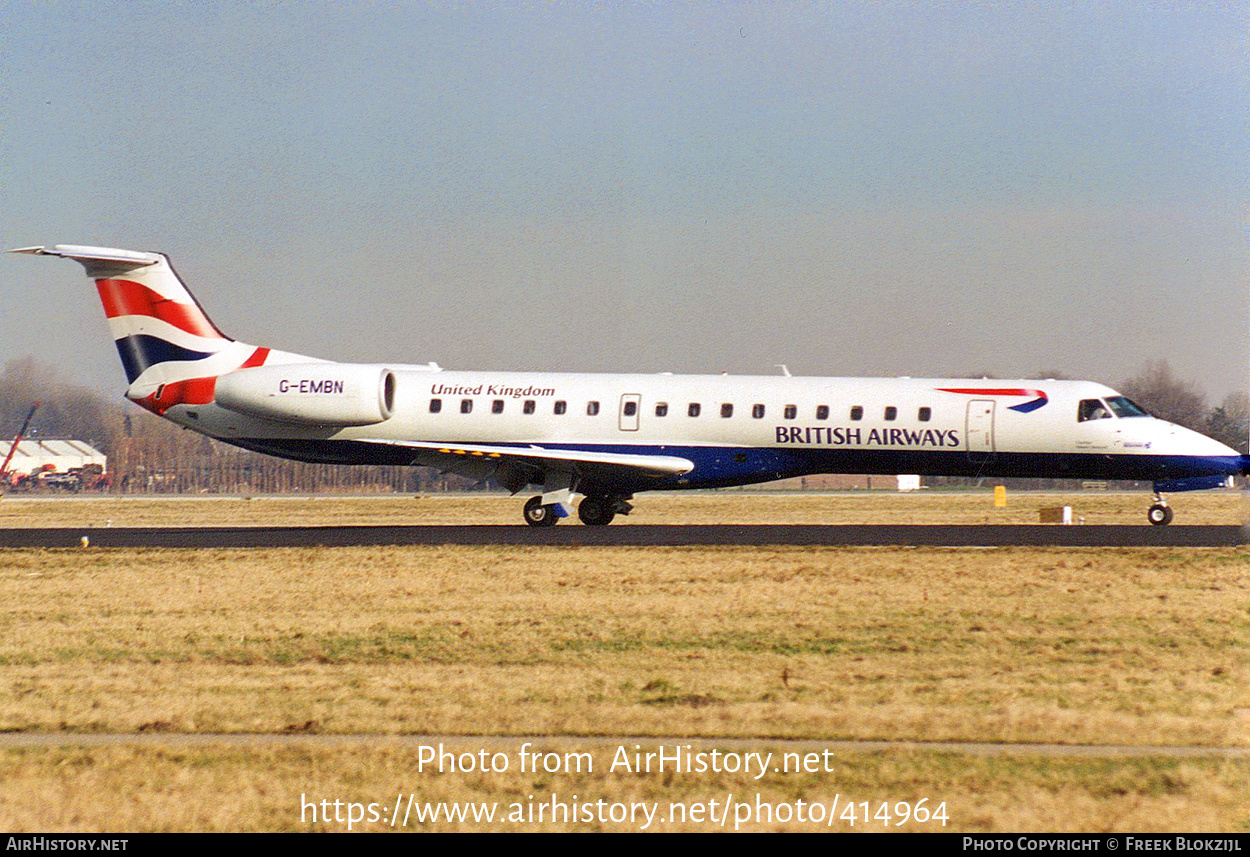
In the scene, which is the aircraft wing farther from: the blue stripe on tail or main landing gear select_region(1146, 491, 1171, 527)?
main landing gear select_region(1146, 491, 1171, 527)

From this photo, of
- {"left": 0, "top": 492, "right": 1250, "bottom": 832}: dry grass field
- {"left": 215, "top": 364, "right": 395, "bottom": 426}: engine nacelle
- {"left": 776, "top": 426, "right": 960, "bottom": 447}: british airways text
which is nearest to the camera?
{"left": 0, "top": 492, "right": 1250, "bottom": 832}: dry grass field

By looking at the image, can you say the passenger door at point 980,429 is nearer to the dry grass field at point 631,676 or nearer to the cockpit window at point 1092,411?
the cockpit window at point 1092,411

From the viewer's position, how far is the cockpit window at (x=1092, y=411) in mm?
28266

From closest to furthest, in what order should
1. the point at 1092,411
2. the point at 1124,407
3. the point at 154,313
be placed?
the point at 1092,411
the point at 1124,407
the point at 154,313

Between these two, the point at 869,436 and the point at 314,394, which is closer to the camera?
the point at 869,436

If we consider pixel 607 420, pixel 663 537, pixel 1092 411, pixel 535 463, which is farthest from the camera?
pixel 607 420

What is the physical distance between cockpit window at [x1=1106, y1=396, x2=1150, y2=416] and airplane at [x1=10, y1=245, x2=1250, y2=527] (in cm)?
3

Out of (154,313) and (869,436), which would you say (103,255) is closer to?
(154,313)

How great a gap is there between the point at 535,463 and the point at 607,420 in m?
1.93

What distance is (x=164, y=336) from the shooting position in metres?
31.8

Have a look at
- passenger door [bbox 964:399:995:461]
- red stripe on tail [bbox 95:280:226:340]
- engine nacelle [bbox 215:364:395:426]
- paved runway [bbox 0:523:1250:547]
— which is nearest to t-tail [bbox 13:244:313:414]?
red stripe on tail [bbox 95:280:226:340]

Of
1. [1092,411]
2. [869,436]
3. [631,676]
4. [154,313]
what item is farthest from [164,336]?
[631,676]

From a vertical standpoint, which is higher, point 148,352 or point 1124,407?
point 148,352

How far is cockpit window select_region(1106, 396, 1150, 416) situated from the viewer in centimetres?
2841
